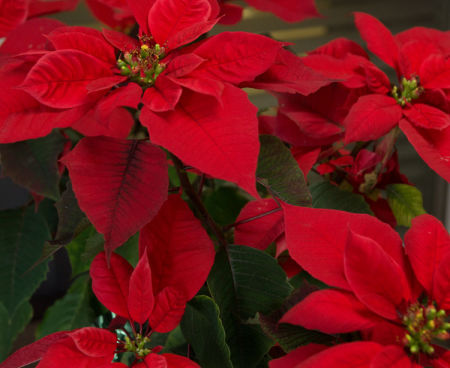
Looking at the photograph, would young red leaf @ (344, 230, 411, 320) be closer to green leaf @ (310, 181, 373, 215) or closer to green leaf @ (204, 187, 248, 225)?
green leaf @ (310, 181, 373, 215)

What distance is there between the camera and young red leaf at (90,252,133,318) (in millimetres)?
291

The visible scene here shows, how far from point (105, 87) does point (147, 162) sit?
5 cm

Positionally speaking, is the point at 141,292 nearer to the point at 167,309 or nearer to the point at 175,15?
the point at 167,309

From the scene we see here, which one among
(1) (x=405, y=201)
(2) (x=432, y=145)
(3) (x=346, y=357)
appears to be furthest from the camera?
(1) (x=405, y=201)

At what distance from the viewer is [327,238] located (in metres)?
0.25

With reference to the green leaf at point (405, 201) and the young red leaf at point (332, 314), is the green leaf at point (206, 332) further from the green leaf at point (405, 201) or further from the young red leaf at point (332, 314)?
the green leaf at point (405, 201)

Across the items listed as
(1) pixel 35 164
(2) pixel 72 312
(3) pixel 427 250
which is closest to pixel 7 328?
(2) pixel 72 312

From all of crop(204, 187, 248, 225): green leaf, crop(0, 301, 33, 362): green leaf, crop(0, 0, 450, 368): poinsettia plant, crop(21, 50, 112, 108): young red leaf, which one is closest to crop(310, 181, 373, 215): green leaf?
crop(0, 0, 450, 368): poinsettia plant

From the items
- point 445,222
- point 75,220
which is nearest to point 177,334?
point 75,220

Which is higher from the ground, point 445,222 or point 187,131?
point 187,131

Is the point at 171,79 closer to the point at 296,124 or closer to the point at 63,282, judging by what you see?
the point at 296,124

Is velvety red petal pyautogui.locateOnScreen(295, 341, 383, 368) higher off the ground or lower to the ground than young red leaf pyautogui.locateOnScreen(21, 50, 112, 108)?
lower

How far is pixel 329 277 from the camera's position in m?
0.24

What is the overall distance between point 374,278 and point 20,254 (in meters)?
0.35
